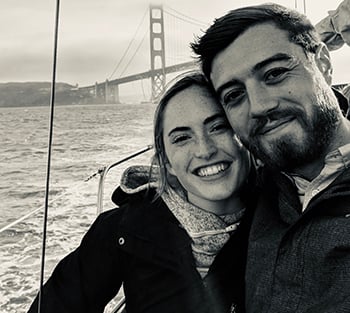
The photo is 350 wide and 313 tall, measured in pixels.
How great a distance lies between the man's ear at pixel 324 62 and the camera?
0.75 m

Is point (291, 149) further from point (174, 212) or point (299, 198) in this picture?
point (174, 212)

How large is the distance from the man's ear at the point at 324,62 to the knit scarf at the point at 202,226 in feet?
0.96

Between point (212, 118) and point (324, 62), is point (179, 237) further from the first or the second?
point (324, 62)

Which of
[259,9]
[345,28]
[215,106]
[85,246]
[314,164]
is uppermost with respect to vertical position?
[345,28]

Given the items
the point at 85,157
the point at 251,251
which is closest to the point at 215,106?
the point at 251,251

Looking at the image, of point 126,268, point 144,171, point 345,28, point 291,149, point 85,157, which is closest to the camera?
point 291,149

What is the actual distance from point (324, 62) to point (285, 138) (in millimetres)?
177

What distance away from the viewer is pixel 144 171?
0.94 metres

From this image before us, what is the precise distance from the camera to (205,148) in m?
0.79

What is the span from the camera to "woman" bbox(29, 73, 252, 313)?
77 cm

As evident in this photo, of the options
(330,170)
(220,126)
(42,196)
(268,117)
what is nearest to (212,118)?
(220,126)

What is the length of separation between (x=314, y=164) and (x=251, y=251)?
17cm

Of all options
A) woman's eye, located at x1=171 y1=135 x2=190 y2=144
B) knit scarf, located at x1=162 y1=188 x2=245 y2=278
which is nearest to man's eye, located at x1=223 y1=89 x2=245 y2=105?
woman's eye, located at x1=171 y1=135 x2=190 y2=144

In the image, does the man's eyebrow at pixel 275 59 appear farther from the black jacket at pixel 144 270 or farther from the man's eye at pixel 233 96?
the black jacket at pixel 144 270
